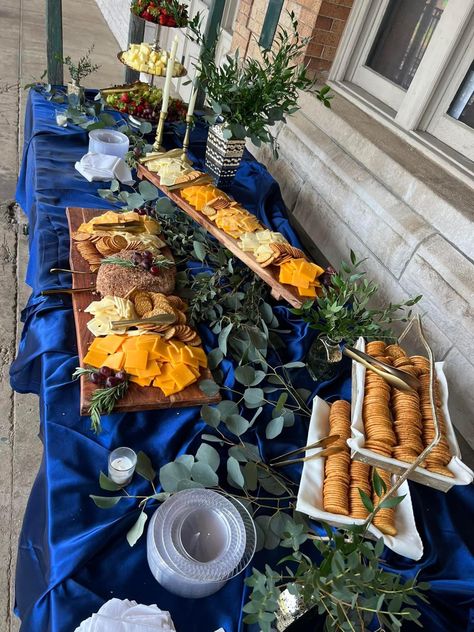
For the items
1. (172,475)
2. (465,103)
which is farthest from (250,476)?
(465,103)

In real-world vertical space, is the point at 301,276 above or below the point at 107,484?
above

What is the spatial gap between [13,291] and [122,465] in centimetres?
142

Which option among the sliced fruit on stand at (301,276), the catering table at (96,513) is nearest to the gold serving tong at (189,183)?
the catering table at (96,513)

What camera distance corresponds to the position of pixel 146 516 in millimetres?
724

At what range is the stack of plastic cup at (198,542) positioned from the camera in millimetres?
650

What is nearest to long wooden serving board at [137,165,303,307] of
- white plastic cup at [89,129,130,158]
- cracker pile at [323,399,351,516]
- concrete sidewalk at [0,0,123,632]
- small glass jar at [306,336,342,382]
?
Answer: small glass jar at [306,336,342,382]

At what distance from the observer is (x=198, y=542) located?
699 mm

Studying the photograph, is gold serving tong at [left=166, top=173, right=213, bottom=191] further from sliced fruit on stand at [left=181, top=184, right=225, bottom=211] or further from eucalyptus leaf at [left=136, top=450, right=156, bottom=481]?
eucalyptus leaf at [left=136, top=450, right=156, bottom=481]

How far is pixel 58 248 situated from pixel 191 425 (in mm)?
653

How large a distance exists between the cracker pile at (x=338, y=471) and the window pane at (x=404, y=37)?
61.8 inches

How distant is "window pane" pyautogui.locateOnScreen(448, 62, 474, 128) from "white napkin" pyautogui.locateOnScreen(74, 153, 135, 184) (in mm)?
1191

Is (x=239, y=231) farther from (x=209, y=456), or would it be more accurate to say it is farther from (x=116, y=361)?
(x=209, y=456)

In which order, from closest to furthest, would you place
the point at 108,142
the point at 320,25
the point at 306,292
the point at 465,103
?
1. the point at 306,292
2. the point at 465,103
3. the point at 108,142
4. the point at 320,25

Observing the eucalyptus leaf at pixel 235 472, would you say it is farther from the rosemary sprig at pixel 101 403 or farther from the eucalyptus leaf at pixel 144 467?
the rosemary sprig at pixel 101 403
